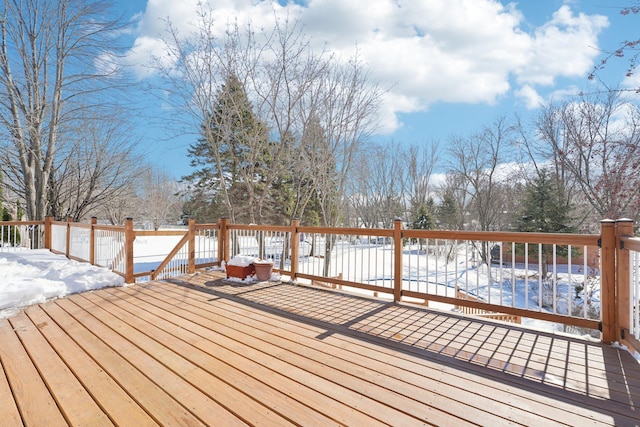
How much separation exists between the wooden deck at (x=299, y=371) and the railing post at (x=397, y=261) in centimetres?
44

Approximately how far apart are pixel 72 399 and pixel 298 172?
9.62m

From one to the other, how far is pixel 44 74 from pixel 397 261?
11894mm

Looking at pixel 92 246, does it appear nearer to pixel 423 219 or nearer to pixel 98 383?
pixel 98 383

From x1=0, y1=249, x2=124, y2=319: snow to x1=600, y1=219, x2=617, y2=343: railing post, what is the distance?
5793mm

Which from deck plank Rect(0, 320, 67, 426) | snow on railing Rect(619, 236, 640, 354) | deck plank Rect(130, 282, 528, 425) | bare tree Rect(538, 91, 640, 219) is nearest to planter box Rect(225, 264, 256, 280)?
deck plank Rect(130, 282, 528, 425)

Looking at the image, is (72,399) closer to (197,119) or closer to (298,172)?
(197,119)

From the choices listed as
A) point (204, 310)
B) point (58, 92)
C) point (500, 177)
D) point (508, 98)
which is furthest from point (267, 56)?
point (500, 177)

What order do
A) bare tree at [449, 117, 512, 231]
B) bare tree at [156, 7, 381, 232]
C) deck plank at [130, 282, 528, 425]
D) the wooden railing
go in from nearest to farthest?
deck plank at [130, 282, 528, 425], the wooden railing, bare tree at [156, 7, 381, 232], bare tree at [449, 117, 512, 231]

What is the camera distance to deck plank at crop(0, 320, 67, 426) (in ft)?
5.44

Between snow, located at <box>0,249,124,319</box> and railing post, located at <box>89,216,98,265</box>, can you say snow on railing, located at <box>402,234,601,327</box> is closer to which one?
snow, located at <box>0,249,124,319</box>

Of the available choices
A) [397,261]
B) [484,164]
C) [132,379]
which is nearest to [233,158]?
[397,261]

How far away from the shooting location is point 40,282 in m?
4.27

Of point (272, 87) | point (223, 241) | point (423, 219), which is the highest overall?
point (272, 87)

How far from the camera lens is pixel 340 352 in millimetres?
2500
